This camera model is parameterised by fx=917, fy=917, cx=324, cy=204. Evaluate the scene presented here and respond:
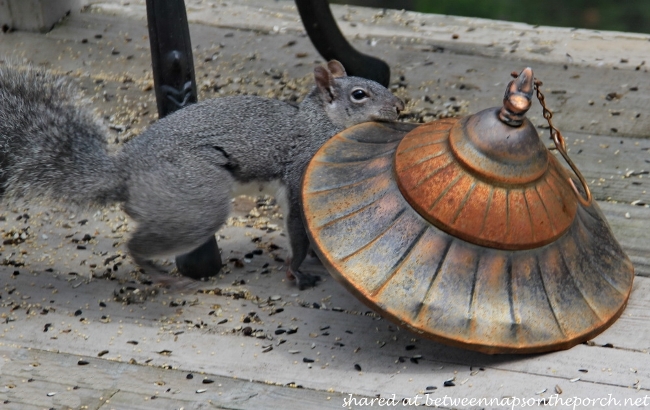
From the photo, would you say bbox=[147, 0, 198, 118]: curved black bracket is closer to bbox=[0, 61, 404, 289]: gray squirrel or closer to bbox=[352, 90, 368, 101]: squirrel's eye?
bbox=[0, 61, 404, 289]: gray squirrel

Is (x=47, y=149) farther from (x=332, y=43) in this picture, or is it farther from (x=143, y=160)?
(x=332, y=43)

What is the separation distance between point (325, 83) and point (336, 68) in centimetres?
11

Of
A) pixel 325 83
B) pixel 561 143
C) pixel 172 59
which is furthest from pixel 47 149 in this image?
pixel 561 143

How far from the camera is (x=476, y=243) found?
1724 millimetres


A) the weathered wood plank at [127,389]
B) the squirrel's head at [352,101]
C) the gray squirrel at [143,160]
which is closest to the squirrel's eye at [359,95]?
the squirrel's head at [352,101]

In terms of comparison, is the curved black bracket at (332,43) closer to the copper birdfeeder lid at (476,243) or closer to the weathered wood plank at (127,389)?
the copper birdfeeder lid at (476,243)

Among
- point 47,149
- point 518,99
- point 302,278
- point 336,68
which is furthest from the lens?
point 336,68

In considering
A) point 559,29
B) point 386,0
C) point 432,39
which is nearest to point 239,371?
point 432,39

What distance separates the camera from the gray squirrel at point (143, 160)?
6.41 feet

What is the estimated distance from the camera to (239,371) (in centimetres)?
183

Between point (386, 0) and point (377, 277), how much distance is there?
3.48m

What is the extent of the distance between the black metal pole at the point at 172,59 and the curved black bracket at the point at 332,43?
0.79 metres

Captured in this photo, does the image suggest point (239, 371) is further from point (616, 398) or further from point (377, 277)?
point (616, 398)

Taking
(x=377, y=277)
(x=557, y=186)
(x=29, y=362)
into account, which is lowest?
(x=29, y=362)
